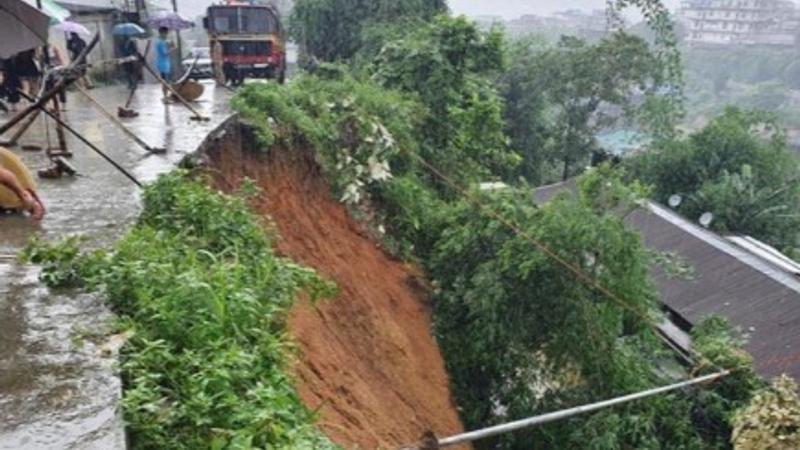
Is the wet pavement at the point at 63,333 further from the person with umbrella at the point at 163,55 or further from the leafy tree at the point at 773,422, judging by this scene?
the person with umbrella at the point at 163,55

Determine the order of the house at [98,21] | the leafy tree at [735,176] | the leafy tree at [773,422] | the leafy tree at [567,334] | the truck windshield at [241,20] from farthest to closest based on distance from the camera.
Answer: the leafy tree at [735,176], the truck windshield at [241,20], the house at [98,21], the leafy tree at [567,334], the leafy tree at [773,422]

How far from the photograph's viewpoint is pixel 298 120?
951cm

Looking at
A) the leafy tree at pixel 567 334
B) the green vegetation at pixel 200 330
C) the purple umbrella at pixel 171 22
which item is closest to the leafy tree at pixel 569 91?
the purple umbrella at pixel 171 22

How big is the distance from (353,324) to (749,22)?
93.5m

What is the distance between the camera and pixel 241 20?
1833cm

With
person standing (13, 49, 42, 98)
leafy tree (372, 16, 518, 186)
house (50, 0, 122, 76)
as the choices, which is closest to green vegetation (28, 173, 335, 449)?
person standing (13, 49, 42, 98)

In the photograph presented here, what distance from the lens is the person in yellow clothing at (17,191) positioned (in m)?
5.36

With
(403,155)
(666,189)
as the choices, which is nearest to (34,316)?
(403,155)

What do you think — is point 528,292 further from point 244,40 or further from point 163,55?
point 244,40

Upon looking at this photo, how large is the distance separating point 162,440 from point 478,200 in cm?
634

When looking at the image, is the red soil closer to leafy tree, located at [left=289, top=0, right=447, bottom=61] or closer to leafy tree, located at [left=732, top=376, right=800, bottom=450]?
leafy tree, located at [left=732, top=376, right=800, bottom=450]

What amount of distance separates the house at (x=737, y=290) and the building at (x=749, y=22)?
3012 inches

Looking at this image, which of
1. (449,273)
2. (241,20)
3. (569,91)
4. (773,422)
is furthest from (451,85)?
(569,91)

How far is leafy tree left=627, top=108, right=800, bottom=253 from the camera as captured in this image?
18.6m
